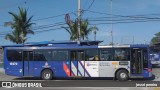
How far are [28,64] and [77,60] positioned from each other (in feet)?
12.9

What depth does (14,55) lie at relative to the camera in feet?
104

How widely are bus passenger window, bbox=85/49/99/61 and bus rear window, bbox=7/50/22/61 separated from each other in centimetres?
537

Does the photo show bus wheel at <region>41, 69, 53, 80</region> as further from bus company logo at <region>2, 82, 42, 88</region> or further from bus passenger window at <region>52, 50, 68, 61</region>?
bus company logo at <region>2, 82, 42, 88</region>

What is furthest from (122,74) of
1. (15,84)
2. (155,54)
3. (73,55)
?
(155,54)

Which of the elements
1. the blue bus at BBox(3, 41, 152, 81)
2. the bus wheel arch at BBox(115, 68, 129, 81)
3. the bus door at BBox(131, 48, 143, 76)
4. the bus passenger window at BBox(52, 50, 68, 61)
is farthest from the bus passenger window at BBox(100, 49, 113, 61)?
the bus passenger window at BBox(52, 50, 68, 61)

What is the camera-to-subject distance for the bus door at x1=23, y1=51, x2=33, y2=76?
31.3 metres

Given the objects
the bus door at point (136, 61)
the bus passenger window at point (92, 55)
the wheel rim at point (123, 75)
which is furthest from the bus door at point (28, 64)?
the bus door at point (136, 61)

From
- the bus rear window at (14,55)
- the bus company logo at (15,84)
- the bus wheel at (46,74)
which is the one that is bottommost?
the bus wheel at (46,74)

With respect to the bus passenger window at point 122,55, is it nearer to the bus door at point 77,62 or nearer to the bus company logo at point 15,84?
the bus door at point 77,62

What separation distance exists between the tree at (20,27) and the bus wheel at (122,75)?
23.9m

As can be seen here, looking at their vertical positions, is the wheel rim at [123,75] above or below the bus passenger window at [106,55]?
below

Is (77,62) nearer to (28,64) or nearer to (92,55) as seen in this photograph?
(92,55)

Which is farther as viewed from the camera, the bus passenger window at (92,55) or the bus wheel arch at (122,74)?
the bus passenger window at (92,55)

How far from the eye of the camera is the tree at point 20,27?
51375 mm
